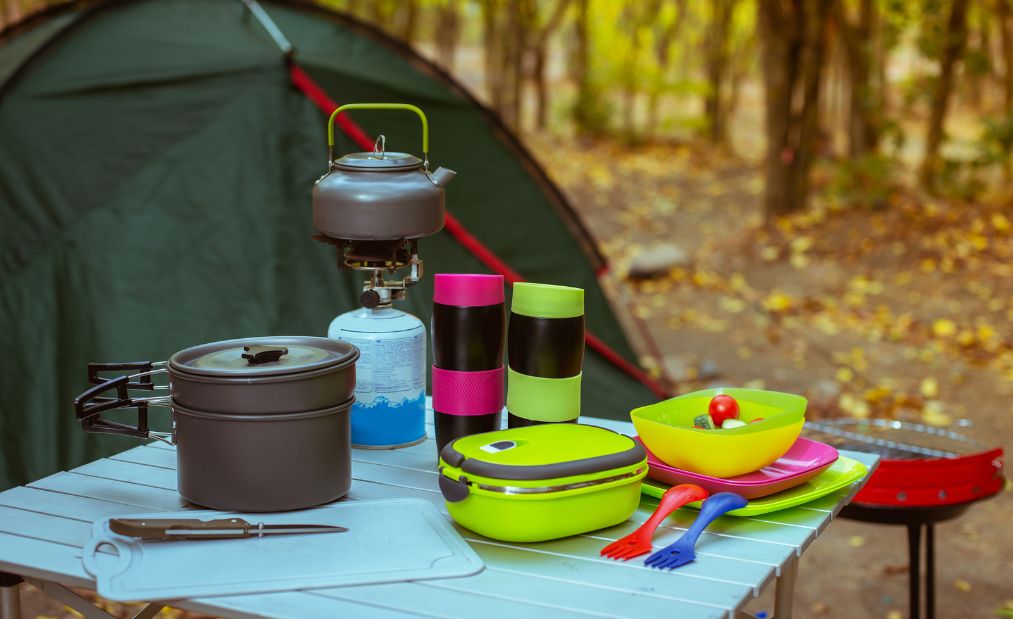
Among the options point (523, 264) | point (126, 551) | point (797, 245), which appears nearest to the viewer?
point (126, 551)

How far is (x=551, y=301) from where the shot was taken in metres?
1.69

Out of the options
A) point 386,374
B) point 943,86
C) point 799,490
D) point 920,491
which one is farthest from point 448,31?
point 799,490

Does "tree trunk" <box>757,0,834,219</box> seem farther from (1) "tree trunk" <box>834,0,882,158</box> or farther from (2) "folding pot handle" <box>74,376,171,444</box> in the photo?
(2) "folding pot handle" <box>74,376,171,444</box>

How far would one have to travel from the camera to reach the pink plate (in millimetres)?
1600

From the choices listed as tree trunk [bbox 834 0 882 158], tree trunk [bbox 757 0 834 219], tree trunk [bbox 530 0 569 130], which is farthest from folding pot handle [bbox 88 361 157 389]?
tree trunk [bbox 530 0 569 130]

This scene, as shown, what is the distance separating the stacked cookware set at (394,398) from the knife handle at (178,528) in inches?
3.3

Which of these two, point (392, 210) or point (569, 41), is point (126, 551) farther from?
point (569, 41)

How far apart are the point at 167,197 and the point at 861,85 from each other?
24.7 feet

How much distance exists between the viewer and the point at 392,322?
5.95 ft

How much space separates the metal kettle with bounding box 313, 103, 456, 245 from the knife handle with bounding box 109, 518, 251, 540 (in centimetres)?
53

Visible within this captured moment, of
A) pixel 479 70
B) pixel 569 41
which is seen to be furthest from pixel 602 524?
pixel 479 70

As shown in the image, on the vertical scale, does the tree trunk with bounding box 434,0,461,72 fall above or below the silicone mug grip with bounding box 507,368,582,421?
above

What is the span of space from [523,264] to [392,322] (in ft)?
6.49

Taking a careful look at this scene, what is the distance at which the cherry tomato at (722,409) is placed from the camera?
1.75 meters
